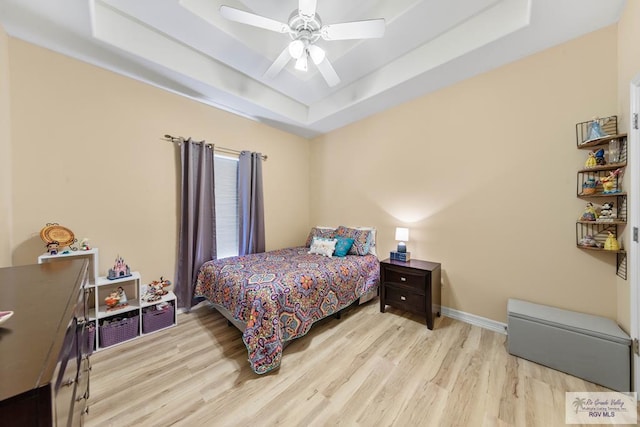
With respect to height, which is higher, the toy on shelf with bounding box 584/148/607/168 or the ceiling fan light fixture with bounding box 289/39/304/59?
the ceiling fan light fixture with bounding box 289/39/304/59

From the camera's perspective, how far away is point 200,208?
292cm

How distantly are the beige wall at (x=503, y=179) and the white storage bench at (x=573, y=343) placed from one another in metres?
0.26

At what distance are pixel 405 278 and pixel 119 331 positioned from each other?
116 inches

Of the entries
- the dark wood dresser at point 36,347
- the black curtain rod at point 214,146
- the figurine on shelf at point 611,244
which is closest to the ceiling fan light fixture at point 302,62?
the black curtain rod at point 214,146

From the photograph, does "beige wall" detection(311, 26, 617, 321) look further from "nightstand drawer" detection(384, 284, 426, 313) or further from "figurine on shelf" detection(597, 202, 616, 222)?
"nightstand drawer" detection(384, 284, 426, 313)

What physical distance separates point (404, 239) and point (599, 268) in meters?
1.59

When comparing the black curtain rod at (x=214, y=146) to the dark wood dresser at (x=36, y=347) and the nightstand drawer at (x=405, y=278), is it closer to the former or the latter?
the dark wood dresser at (x=36, y=347)

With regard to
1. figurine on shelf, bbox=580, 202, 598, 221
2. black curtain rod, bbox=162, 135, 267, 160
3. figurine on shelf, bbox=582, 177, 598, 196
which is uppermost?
black curtain rod, bbox=162, 135, 267, 160

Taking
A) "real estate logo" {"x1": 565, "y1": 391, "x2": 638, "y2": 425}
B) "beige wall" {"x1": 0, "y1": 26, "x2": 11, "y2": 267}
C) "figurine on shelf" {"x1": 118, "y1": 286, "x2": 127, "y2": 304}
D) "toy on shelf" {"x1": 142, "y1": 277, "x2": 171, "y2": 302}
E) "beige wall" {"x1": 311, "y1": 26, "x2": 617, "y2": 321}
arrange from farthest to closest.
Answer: "toy on shelf" {"x1": 142, "y1": 277, "x2": 171, "y2": 302}, "figurine on shelf" {"x1": 118, "y1": 286, "x2": 127, "y2": 304}, "beige wall" {"x1": 311, "y1": 26, "x2": 617, "y2": 321}, "beige wall" {"x1": 0, "y1": 26, "x2": 11, "y2": 267}, "real estate logo" {"x1": 565, "y1": 391, "x2": 638, "y2": 425}

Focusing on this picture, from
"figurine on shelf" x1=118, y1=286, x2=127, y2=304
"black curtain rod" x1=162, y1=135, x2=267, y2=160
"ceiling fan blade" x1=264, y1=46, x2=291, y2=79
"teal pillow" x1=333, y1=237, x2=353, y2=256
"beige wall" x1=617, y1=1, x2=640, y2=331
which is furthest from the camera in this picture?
"teal pillow" x1=333, y1=237, x2=353, y2=256

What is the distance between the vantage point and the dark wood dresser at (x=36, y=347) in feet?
1.49

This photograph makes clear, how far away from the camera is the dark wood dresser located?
0.45 metres

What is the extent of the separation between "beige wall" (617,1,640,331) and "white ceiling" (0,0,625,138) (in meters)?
0.18

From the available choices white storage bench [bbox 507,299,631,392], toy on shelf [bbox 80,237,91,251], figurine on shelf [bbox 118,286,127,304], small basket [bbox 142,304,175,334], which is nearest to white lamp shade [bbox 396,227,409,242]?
white storage bench [bbox 507,299,631,392]
